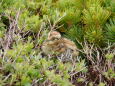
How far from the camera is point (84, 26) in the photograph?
8.75 feet

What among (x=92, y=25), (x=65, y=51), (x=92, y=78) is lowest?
(x=92, y=78)

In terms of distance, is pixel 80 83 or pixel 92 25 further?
pixel 92 25

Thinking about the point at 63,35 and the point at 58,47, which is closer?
the point at 58,47

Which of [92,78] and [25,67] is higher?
[25,67]

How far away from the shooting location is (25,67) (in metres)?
1.55

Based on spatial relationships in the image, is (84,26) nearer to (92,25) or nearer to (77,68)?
(92,25)

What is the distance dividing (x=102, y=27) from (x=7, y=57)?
125 centimetres

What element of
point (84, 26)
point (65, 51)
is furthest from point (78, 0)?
point (65, 51)

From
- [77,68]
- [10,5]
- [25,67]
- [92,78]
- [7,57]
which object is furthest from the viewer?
[10,5]

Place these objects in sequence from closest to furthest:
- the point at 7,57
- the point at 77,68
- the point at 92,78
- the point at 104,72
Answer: the point at 7,57, the point at 77,68, the point at 104,72, the point at 92,78

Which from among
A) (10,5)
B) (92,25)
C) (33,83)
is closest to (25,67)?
(33,83)

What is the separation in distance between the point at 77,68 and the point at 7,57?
561 millimetres

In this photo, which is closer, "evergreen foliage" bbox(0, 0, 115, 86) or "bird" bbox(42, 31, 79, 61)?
"evergreen foliage" bbox(0, 0, 115, 86)

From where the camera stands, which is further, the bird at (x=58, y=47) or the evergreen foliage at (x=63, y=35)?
the bird at (x=58, y=47)
